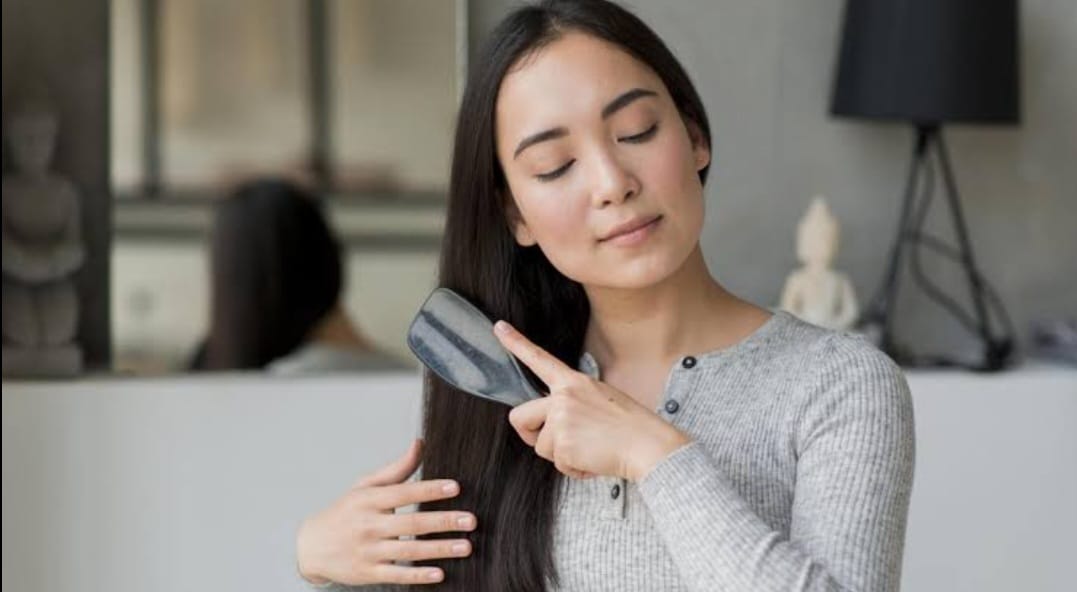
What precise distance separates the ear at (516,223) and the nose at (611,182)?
152mm

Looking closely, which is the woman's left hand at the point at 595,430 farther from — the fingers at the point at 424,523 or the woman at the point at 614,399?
the fingers at the point at 424,523

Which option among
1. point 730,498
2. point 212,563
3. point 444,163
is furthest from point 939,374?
point 730,498

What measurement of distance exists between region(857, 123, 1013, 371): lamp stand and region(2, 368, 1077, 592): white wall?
13 cm

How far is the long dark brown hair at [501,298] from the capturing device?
139cm

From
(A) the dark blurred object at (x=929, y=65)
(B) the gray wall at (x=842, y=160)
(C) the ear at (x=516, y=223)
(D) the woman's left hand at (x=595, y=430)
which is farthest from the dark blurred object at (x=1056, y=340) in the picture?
(D) the woman's left hand at (x=595, y=430)

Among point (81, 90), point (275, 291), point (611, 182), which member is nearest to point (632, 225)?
point (611, 182)

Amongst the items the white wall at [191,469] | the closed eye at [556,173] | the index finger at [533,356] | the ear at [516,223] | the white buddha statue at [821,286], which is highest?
the closed eye at [556,173]

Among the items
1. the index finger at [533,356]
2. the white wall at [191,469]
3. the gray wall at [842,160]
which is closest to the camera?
the index finger at [533,356]

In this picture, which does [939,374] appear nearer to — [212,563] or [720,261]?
[720,261]

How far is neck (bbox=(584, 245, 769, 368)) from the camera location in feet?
4.68

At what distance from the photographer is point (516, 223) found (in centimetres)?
147

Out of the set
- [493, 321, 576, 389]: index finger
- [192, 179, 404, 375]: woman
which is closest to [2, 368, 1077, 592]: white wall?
[192, 179, 404, 375]: woman

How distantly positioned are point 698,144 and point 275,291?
154cm

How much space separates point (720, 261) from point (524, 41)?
1668 mm
